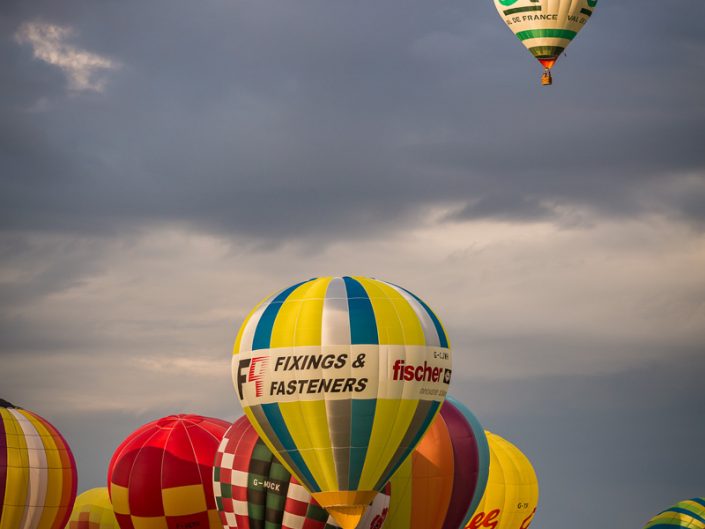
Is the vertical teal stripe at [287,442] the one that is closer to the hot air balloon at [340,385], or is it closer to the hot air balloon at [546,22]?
the hot air balloon at [340,385]

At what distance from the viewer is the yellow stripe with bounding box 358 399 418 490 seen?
1357 inches

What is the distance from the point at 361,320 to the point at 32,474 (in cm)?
965

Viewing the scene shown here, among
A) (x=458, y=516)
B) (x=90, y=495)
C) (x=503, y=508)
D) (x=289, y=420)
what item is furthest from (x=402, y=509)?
(x=90, y=495)

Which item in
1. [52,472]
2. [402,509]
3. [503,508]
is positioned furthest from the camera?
[503,508]

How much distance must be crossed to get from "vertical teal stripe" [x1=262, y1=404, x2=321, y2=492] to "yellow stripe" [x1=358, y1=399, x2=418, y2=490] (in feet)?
3.40

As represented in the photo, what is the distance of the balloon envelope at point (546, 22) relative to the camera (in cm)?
5003

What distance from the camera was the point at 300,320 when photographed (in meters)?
34.6

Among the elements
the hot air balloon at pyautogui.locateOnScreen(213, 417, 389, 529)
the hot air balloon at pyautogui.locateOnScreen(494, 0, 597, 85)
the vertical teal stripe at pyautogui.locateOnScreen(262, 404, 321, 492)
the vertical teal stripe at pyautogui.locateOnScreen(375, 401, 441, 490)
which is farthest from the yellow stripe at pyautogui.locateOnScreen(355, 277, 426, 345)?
the hot air balloon at pyautogui.locateOnScreen(494, 0, 597, 85)

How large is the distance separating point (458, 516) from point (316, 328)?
22.2 feet

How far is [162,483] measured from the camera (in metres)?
39.8

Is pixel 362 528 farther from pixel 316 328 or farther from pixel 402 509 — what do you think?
pixel 316 328

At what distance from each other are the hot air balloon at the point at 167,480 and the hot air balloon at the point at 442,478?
193 inches

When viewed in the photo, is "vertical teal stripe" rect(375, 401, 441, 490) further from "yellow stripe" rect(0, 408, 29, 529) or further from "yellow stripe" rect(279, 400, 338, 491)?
"yellow stripe" rect(0, 408, 29, 529)

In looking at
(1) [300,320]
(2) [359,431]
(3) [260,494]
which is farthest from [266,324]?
(3) [260,494]
